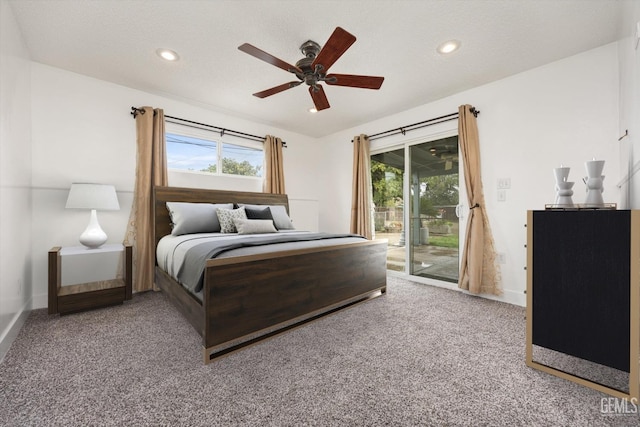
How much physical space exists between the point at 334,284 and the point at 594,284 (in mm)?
1690

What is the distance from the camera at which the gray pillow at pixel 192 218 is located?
Result: 2.89 m

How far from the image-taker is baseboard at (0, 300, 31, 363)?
5.53ft

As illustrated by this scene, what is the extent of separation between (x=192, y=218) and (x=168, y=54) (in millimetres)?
1660

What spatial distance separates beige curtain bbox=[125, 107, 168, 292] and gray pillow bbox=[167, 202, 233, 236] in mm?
301

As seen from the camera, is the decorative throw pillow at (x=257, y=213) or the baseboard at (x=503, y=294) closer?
the baseboard at (x=503, y=294)

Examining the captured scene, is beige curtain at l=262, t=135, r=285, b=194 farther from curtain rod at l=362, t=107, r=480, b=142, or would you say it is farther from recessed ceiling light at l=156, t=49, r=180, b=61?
recessed ceiling light at l=156, t=49, r=180, b=61

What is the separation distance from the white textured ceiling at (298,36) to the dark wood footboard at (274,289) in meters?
1.83

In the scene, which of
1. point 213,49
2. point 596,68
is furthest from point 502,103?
point 213,49

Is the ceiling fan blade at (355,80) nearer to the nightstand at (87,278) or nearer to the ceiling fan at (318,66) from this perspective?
the ceiling fan at (318,66)

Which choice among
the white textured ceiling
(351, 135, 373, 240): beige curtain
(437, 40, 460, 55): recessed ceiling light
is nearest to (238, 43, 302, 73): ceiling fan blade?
the white textured ceiling

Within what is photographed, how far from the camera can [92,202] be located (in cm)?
249

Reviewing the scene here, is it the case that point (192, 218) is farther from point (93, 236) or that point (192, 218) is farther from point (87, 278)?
point (87, 278)

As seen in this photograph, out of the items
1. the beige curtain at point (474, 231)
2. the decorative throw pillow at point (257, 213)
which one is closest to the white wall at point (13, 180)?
the decorative throw pillow at point (257, 213)

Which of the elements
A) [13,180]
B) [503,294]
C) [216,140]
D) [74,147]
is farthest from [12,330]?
[503,294]
